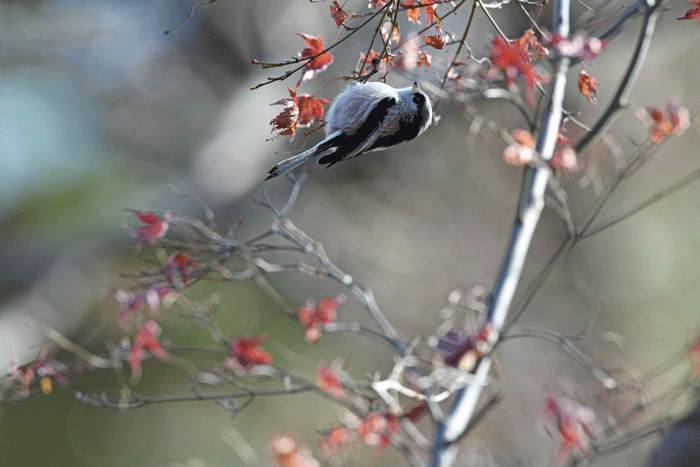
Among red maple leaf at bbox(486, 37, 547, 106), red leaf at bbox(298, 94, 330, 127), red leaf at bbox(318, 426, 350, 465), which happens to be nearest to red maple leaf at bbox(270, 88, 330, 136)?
red leaf at bbox(298, 94, 330, 127)

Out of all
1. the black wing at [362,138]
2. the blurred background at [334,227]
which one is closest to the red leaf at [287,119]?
the black wing at [362,138]

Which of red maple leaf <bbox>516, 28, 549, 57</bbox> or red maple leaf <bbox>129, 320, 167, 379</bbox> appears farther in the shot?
red maple leaf <bbox>129, 320, 167, 379</bbox>

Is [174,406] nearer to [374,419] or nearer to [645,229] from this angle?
[374,419]

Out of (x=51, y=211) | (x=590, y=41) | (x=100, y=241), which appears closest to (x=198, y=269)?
(x=590, y=41)

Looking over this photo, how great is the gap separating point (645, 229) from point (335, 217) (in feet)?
15.8

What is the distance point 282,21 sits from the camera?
5.80 meters

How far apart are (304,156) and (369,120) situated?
0.60 ft

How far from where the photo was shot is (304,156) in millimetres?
1183

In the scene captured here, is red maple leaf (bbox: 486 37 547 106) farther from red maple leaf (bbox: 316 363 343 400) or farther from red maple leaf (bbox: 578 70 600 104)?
red maple leaf (bbox: 316 363 343 400)

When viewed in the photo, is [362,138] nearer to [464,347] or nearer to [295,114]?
[295,114]

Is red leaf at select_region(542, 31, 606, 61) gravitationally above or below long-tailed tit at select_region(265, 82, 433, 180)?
below

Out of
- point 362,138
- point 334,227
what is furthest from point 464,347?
point 334,227

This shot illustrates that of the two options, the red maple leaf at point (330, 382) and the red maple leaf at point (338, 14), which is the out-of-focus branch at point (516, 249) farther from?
the red maple leaf at point (338, 14)

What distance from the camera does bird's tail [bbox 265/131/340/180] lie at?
112 cm
